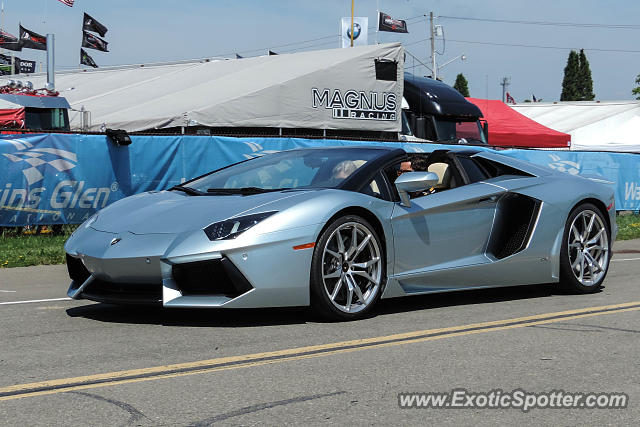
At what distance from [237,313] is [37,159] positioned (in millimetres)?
7182

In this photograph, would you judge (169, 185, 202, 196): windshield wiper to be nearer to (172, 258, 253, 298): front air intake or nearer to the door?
(172, 258, 253, 298): front air intake

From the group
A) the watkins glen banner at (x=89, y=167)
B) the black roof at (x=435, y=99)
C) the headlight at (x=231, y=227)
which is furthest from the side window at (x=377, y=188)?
the black roof at (x=435, y=99)

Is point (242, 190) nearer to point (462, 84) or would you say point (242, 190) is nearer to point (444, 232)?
point (444, 232)

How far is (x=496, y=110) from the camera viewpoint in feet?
103

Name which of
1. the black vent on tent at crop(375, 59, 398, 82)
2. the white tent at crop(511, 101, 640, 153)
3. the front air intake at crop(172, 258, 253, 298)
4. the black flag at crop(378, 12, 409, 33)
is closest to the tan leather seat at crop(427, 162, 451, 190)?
the front air intake at crop(172, 258, 253, 298)

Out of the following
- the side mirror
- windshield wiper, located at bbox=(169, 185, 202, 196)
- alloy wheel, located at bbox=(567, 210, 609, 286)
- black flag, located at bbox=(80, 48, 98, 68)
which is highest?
black flag, located at bbox=(80, 48, 98, 68)

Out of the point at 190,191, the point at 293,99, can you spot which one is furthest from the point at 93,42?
the point at 190,191

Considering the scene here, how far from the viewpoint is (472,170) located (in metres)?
7.27

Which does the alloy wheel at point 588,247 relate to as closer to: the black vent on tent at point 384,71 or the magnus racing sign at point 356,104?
the magnus racing sign at point 356,104

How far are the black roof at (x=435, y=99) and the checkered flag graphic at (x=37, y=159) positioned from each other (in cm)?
Result: 995

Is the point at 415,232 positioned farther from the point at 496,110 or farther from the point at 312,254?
the point at 496,110

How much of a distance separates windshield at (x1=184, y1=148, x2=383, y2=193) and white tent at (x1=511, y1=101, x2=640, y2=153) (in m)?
28.3

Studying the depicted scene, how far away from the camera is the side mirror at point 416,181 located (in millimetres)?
6289

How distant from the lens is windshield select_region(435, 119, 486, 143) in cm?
2019
